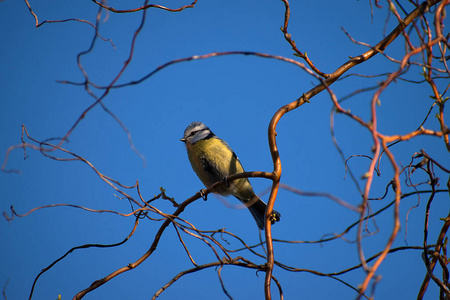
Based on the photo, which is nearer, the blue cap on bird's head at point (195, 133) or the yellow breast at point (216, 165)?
the yellow breast at point (216, 165)

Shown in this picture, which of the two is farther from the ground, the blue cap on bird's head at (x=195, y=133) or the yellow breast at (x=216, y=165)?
the blue cap on bird's head at (x=195, y=133)

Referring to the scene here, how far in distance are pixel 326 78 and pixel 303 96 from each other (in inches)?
4.8

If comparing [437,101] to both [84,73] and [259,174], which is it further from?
[84,73]

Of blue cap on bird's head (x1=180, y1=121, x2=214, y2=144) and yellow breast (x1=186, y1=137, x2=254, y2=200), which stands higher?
blue cap on bird's head (x1=180, y1=121, x2=214, y2=144)

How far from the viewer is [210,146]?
3301 millimetres

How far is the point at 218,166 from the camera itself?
3197mm

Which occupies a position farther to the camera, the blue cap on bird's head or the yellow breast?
the blue cap on bird's head

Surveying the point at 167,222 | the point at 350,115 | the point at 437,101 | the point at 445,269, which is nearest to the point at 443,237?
the point at 445,269

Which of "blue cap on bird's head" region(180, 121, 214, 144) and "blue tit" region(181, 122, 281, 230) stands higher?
"blue cap on bird's head" region(180, 121, 214, 144)

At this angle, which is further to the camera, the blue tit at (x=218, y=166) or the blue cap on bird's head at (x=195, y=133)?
the blue cap on bird's head at (x=195, y=133)

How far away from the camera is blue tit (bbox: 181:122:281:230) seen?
10.5ft

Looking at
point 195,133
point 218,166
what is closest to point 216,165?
point 218,166

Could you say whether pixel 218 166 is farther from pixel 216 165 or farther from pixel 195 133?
pixel 195 133

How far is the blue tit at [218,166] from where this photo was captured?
10.5 feet
